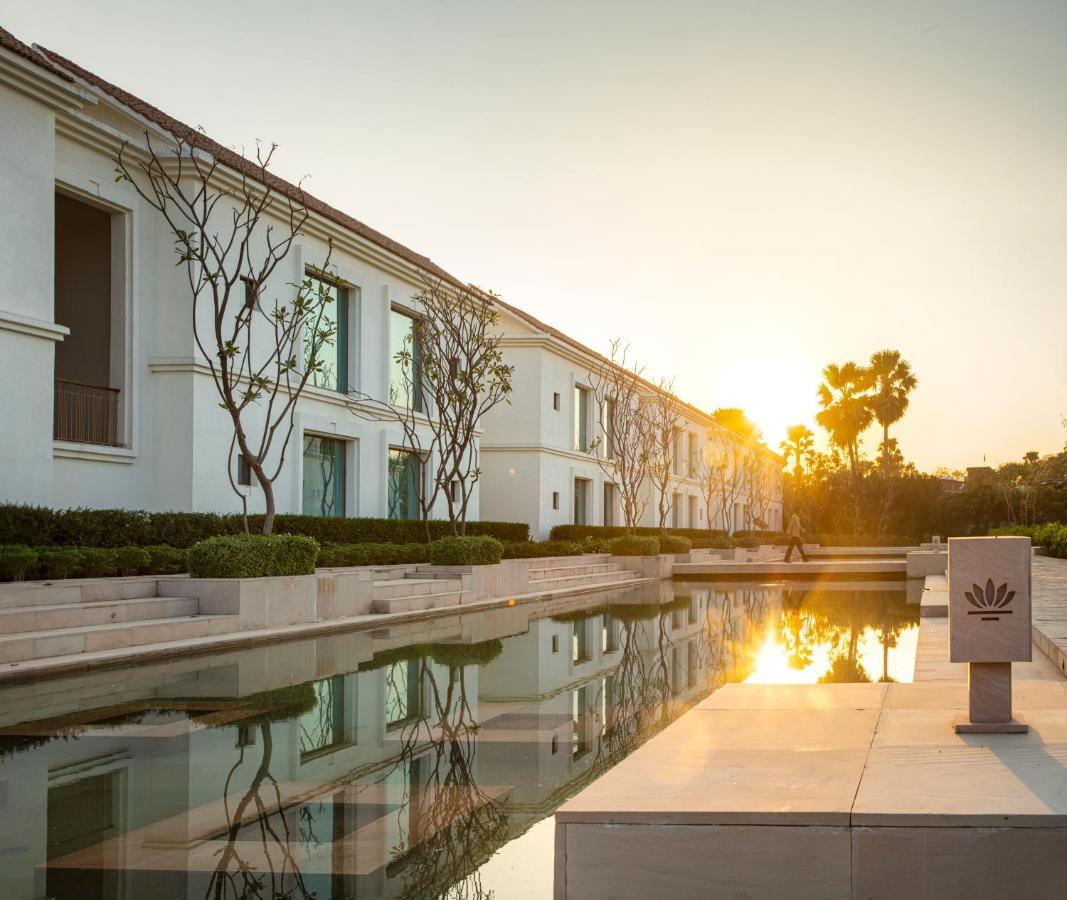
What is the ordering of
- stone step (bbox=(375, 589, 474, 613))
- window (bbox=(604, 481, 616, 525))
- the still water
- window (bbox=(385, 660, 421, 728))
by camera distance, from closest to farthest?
the still water < window (bbox=(385, 660, 421, 728)) < stone step (bbox=(375, 589, 474, 613)) < window (bbox=(604, 481, 616, 525))

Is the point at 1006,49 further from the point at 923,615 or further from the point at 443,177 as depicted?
the point at 443,177

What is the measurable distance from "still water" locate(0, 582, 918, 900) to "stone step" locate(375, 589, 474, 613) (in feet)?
9.52

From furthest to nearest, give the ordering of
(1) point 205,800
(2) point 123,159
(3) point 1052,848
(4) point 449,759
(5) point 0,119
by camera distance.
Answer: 1. (2) point 123,159
2. (5) point 0,119
3. (4) point 449,759
4. (1) point 205,800
5. (3) point 1052,848

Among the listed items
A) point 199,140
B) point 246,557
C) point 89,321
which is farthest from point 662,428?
point 246,557

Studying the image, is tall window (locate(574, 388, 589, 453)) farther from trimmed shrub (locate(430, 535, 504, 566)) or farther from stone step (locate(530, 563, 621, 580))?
trimmed shrub (locate(430, 535, 504, 566))

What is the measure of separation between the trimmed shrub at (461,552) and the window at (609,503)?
2315cm

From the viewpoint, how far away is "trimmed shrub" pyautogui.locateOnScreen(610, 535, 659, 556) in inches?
1203

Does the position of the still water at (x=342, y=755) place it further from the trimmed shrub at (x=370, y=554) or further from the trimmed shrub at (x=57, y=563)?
the trimmed shrub at (x=370, y=554)

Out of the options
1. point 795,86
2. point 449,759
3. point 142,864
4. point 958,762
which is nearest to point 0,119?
point 795,86

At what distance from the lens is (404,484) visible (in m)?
28.1

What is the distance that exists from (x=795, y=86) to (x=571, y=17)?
3144 millimetres

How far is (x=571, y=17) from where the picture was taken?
14.3 m

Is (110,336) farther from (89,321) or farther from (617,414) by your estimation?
(617,414)

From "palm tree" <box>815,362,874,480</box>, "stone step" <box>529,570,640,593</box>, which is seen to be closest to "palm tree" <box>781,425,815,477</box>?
"palm tree" <box>815,362,874,480</box>
